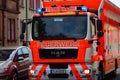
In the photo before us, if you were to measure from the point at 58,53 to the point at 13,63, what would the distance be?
3.94 meters

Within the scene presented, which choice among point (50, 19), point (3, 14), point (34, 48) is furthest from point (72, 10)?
point (3, 14)

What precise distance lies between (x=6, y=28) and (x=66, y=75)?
977 inches

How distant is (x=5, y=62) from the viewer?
56.2 ft

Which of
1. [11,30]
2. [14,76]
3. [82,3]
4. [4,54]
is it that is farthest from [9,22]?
[82,3]

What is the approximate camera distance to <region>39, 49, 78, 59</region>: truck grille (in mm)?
14086

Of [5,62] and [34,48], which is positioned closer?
[34,48]

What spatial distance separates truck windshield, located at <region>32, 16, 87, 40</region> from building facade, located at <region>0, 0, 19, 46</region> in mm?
22656

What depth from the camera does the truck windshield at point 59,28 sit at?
558 inches

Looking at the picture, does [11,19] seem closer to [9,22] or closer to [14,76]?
[9,22]

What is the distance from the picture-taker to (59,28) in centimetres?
1432

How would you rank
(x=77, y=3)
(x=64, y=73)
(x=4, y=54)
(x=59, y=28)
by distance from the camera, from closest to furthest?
(x=64, y=73)
(x=59, y=28)
(x=77, y=3)
(x=4, y=54)

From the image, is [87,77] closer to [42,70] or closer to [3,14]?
[42,70]

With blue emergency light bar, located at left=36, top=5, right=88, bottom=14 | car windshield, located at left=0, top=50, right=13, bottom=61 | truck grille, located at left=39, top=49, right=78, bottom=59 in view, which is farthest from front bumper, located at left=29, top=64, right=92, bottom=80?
car windshield, located at left=0, top=50, right=13, bottom=61

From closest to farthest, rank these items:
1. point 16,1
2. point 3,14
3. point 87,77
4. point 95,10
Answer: point 87,77
point 95,10
point 3,14
point 16,1
